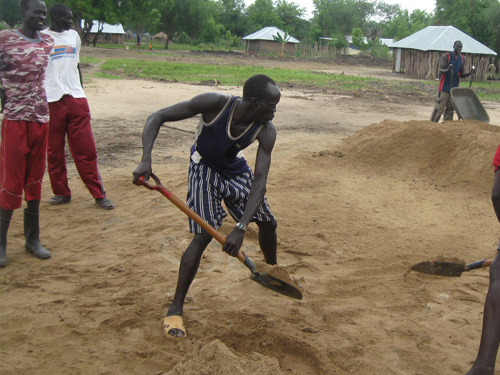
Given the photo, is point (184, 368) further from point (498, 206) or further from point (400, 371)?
point (498, 206)

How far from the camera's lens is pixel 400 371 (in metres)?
2.57

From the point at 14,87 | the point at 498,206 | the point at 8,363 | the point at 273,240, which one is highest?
the point at 14,87

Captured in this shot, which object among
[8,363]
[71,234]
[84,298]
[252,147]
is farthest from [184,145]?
[8,363]

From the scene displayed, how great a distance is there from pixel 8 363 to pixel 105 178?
11.5 feet

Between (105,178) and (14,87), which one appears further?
(105,178)

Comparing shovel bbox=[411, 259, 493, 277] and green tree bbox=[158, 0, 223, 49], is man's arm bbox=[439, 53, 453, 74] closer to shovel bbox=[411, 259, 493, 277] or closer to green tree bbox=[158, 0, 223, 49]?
shovel bbox=[411, 259, 493, 277]

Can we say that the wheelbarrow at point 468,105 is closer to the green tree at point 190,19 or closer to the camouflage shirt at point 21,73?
the camouflage shirt at point 21,73

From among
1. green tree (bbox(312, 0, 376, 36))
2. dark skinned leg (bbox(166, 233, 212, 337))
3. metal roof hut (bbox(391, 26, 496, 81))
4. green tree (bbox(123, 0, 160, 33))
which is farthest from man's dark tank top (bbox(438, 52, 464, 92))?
green tree (bbox(312, 0, 376, 36))

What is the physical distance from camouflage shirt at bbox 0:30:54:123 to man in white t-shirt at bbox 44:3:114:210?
0.93 metres

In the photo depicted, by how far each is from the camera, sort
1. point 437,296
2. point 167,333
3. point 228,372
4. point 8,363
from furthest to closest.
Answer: point 437,296 → point 167,333 → point 8,363 → point 228,372

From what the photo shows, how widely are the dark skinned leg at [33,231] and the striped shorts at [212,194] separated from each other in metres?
1.46

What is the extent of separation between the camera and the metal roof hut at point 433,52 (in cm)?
2656

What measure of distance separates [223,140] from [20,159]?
1.64m

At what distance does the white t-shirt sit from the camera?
14.7 ft
